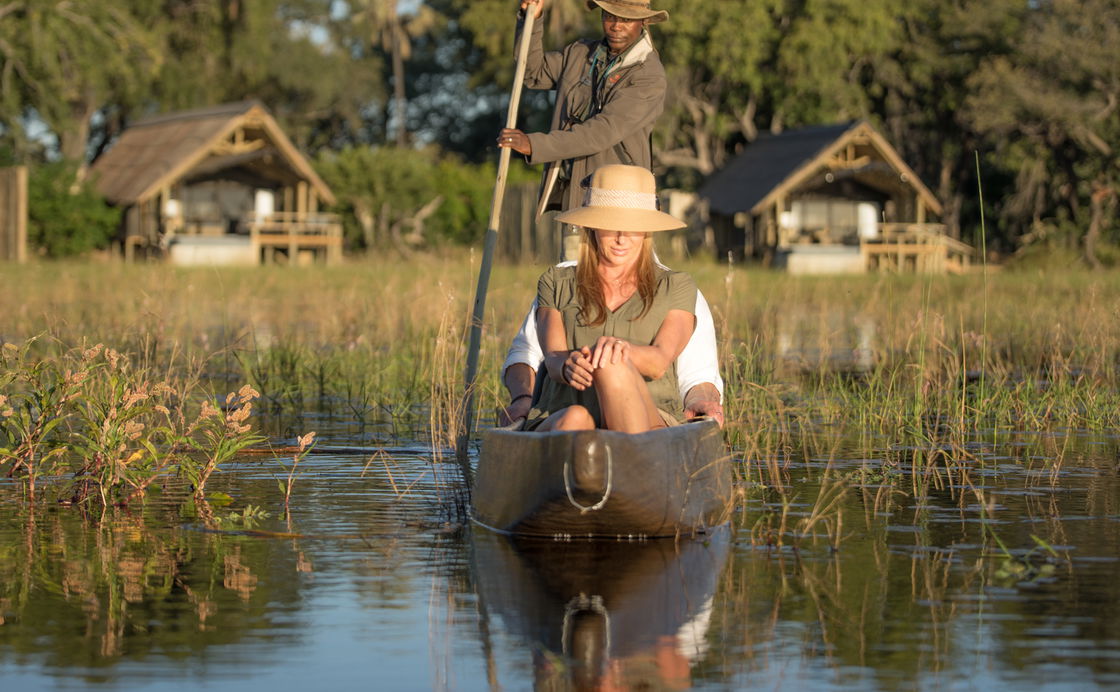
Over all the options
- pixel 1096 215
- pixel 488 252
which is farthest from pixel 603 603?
pixel 1096 215

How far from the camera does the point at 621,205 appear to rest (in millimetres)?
6969

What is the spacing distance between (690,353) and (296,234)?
120 feet

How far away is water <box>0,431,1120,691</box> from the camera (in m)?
4.65

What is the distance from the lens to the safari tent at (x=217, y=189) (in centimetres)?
4028

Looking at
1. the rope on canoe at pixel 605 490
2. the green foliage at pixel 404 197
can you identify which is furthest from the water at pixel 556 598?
the green foliage at pixel 404 197

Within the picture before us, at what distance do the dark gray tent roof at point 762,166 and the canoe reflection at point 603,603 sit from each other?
3553 cm

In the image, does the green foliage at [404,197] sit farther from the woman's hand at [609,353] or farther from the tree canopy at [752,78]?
the woman's hand at [609,353]

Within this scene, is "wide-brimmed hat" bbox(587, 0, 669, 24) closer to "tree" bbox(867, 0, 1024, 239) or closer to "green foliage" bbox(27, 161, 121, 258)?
"green foliage" bbox(27, 161, 121, 258)

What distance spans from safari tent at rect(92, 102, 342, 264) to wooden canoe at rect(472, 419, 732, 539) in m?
32.3

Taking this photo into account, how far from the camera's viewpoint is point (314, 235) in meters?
42.8

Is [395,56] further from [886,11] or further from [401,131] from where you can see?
[886,11]

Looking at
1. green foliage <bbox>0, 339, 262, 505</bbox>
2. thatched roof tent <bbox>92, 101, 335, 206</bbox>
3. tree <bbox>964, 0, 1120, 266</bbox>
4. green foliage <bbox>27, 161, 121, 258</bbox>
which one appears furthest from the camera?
tree <bbox>964, 0, 1120, 266</bbox>

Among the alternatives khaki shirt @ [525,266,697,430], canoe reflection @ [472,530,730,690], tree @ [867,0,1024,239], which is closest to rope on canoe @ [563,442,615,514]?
canoe reflection @ [472,530,730,690]

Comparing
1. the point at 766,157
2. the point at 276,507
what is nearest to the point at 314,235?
the point at 766,157
